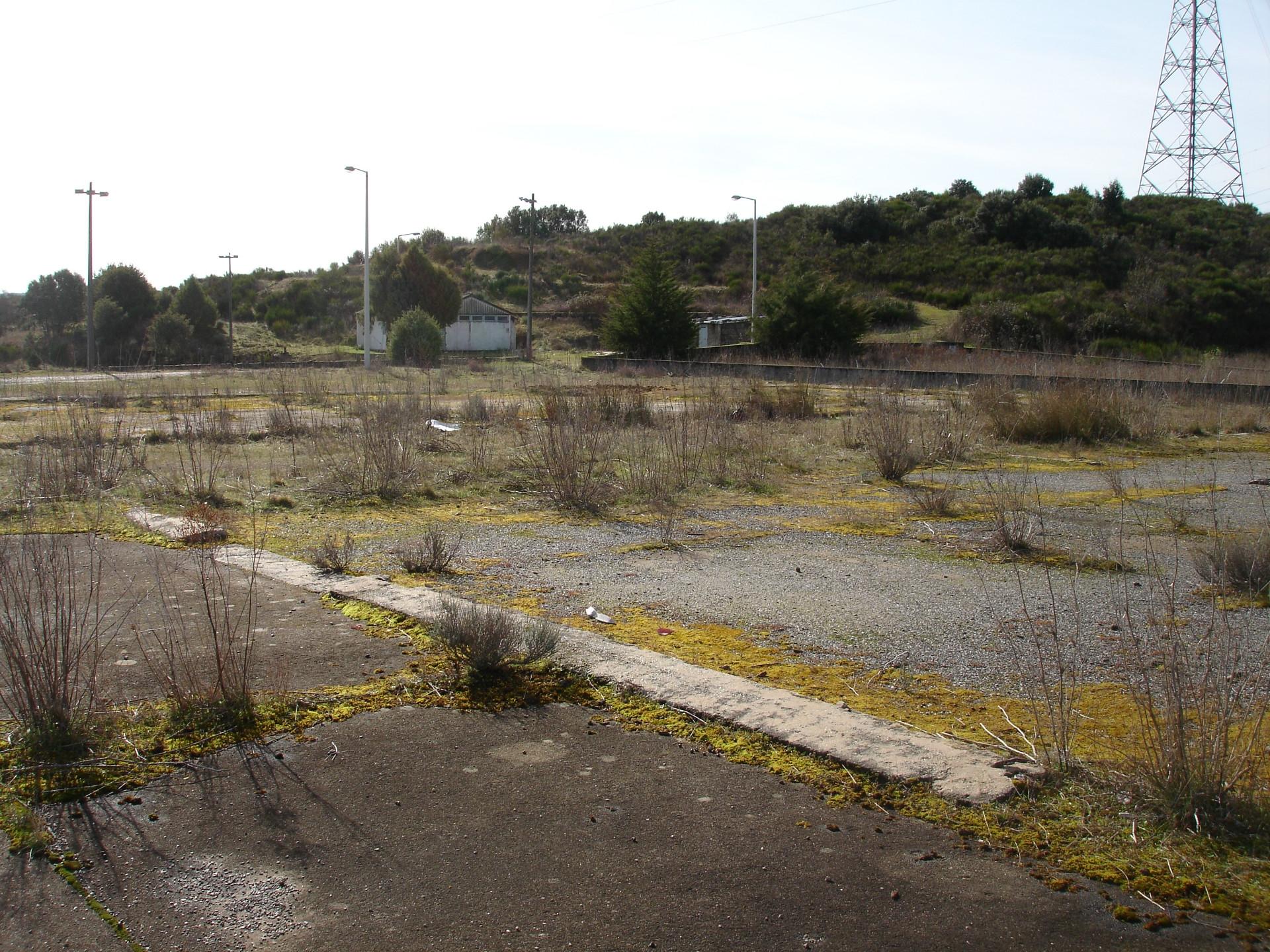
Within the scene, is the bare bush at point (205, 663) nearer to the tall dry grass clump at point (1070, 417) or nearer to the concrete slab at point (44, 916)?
the concrete slab at point (44, 916)

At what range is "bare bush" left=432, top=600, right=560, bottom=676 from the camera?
179 inches

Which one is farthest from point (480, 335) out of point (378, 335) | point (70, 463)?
point (70, 463)

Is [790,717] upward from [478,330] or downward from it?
downward

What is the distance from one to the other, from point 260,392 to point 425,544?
64.8ft

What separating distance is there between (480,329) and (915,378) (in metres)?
42.7

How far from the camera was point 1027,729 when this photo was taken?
3.99 m

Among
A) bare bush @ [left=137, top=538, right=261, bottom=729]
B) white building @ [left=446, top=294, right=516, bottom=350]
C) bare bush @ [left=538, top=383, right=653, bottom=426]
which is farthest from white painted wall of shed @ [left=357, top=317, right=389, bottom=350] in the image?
bare bush @ [left=137, top=538, right=261, bottom=729]

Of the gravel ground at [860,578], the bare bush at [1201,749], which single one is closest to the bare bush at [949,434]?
the gravel ground at [860,578]

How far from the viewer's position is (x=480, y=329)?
64500 millimetres

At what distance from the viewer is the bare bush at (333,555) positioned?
6.66m

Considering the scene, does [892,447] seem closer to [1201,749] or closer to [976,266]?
[1201,749]

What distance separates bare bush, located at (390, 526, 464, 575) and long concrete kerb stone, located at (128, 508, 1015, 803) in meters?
0.93

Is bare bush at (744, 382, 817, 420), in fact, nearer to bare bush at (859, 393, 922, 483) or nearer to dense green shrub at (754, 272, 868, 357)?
bare bush at (859, 393, 922, 483)

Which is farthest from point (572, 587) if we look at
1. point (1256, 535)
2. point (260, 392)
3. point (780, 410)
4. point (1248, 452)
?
point (260, 392)
